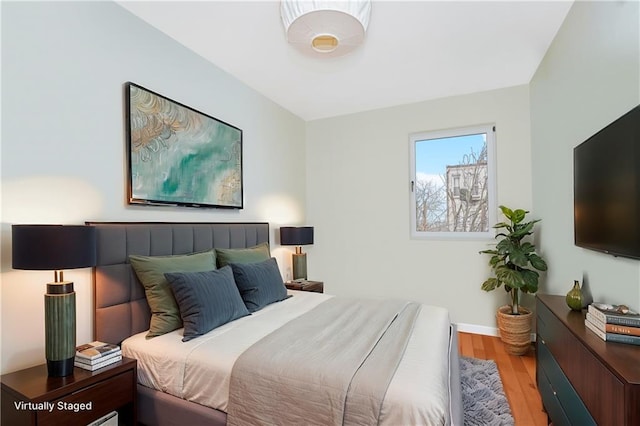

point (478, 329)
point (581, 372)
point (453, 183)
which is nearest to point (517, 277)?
point (478, 329)

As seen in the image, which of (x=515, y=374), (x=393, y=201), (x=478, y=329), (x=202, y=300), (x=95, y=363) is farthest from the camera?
(x=393, y=201)

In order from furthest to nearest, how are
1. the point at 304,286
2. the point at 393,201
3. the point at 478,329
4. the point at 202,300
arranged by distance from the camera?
the point at 393,201
the point at 478,329
the point at 304,286
the point at 202,300

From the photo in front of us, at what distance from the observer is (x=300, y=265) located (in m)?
3.86

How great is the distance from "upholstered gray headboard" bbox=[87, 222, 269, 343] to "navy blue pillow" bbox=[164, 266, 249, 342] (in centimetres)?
30

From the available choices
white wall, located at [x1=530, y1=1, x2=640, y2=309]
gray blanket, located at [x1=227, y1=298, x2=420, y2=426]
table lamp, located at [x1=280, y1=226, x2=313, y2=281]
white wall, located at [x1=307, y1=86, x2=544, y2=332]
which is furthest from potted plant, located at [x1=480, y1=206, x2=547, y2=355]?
table lamp, located at [x1=280, y1=226, x2=313, y2=281]

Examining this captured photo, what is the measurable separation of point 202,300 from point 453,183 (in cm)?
313

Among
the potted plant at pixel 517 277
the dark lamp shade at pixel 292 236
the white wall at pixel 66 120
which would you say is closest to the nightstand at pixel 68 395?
the white wall at pixel 66 120

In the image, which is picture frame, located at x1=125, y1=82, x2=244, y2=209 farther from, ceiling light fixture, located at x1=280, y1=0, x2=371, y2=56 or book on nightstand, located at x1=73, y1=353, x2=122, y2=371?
ceiling light fixture, located at x1=280, y1=0, x2=371, y2=56

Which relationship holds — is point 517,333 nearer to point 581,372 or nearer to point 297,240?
point 581,372

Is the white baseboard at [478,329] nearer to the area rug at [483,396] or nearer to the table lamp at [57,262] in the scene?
the area rug at [483,396]

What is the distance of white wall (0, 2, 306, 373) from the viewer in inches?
65.6

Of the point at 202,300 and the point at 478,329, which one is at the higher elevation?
the point at 202,300

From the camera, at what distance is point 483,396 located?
7.47 ft

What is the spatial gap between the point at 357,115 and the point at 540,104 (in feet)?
6.74
